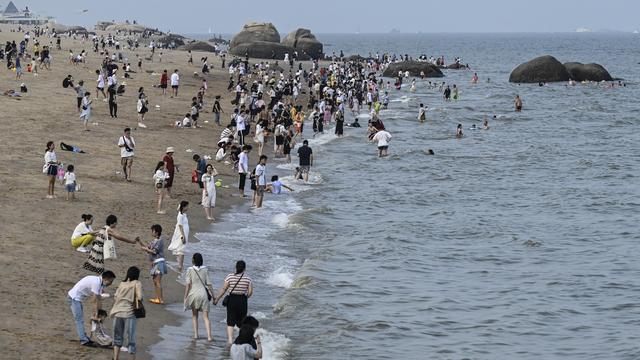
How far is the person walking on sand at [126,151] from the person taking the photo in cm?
2828

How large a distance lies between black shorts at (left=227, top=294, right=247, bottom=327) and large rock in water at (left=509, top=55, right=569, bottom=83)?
81.8m

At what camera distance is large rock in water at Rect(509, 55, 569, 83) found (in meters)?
94.4

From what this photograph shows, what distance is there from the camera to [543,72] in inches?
3711

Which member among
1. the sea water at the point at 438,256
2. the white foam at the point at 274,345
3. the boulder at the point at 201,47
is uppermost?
the boulder at the point at 201,47

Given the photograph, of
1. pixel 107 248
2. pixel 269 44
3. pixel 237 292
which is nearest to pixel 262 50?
pixel 269 44

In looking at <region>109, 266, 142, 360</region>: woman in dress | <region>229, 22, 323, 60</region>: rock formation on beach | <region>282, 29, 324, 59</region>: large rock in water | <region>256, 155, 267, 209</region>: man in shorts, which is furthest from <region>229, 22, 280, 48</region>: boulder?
<region>109, 266, 142, 360</region>: woman in dress

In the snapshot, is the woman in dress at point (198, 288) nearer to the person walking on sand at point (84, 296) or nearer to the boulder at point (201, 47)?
the person walking on sand at point (84, 296)

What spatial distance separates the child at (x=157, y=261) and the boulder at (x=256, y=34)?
9785 centimetres

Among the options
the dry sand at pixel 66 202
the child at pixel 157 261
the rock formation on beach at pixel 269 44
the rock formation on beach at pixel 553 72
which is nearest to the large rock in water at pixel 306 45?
the rock formation on beach at pixel 269 44

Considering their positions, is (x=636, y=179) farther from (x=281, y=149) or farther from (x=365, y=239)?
(x=365, y=239)

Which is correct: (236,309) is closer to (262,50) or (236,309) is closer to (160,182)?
(160,182)

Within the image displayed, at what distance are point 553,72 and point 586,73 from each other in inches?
152

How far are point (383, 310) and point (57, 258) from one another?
21.9 ft

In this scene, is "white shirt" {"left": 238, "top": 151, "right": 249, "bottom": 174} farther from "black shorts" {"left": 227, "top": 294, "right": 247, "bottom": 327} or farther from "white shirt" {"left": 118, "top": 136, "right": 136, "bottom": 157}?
"black shorts" {"left": 227, "top": 294, "right": 247, "bottom": 327}
